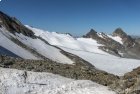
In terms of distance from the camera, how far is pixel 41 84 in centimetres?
2986

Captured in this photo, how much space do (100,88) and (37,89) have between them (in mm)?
5400

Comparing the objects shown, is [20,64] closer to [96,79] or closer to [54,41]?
[96,79]

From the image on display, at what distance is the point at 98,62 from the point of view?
94875 millimetres

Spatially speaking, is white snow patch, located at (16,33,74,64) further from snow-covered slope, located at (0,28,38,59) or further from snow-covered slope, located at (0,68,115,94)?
snow-covered slope, located at (0,68,115,94)

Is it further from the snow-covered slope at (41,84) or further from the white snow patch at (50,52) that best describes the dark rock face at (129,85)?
the white snow patch at (50,52)

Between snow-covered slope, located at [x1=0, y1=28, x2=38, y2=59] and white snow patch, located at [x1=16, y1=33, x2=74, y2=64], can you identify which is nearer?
snow-covered slope, located at [x1=0, y1=28, x2=38, y2=59]

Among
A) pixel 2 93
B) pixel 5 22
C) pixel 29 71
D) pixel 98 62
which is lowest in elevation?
pixel 2 93

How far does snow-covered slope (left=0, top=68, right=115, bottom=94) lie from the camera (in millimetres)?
28703

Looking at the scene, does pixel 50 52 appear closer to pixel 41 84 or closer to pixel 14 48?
pixel 14 48

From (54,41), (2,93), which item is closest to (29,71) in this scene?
(2,93)

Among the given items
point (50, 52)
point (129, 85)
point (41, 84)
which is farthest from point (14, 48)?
point (129, 85)

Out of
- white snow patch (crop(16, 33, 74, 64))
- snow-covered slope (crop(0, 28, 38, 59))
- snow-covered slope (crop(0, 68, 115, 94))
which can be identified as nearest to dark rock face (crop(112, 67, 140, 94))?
snow-covered slope (crop(0, 68, 115, 94))

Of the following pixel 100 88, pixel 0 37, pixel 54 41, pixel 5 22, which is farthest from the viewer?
pixel 54 41

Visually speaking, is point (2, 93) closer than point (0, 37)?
Yes
